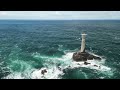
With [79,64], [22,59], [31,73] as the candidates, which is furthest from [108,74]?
[22,59]
